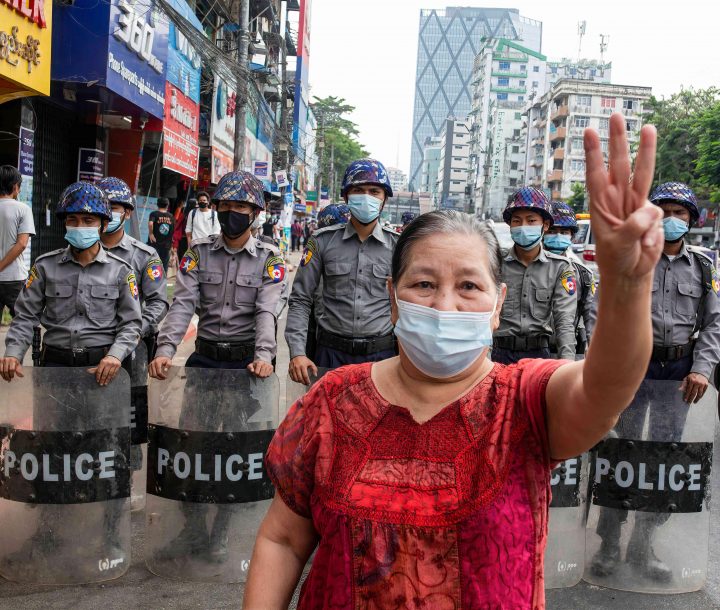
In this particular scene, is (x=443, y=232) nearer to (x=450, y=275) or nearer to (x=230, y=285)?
(x=450, y=275)

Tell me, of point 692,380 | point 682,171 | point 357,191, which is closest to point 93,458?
point 357,191

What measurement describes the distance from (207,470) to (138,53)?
397 inches

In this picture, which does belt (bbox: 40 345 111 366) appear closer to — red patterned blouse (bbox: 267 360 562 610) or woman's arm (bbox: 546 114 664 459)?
red patterned blouse (bbox: 267 360 562 610)

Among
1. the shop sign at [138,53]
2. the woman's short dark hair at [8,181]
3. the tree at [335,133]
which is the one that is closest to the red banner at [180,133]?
the shop sign at [138,53]

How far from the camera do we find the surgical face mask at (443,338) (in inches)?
62.0

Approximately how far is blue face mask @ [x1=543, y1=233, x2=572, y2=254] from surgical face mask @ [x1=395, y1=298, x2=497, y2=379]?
515cm

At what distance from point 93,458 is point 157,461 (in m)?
0.30

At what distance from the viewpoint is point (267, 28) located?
125 ft

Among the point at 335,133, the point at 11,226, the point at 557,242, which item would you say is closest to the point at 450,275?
the point at 557,242

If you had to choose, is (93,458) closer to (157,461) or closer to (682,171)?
(157,461)

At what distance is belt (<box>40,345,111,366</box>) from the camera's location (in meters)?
4.38

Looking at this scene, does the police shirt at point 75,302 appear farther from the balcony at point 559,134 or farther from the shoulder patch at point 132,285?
the balcony at point 559,134

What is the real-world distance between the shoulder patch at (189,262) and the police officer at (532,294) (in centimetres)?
181

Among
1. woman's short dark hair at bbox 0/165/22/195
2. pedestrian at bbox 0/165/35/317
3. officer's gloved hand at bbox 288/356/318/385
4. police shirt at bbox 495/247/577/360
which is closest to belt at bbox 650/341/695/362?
police shirt at bbox 495/247/577/360
